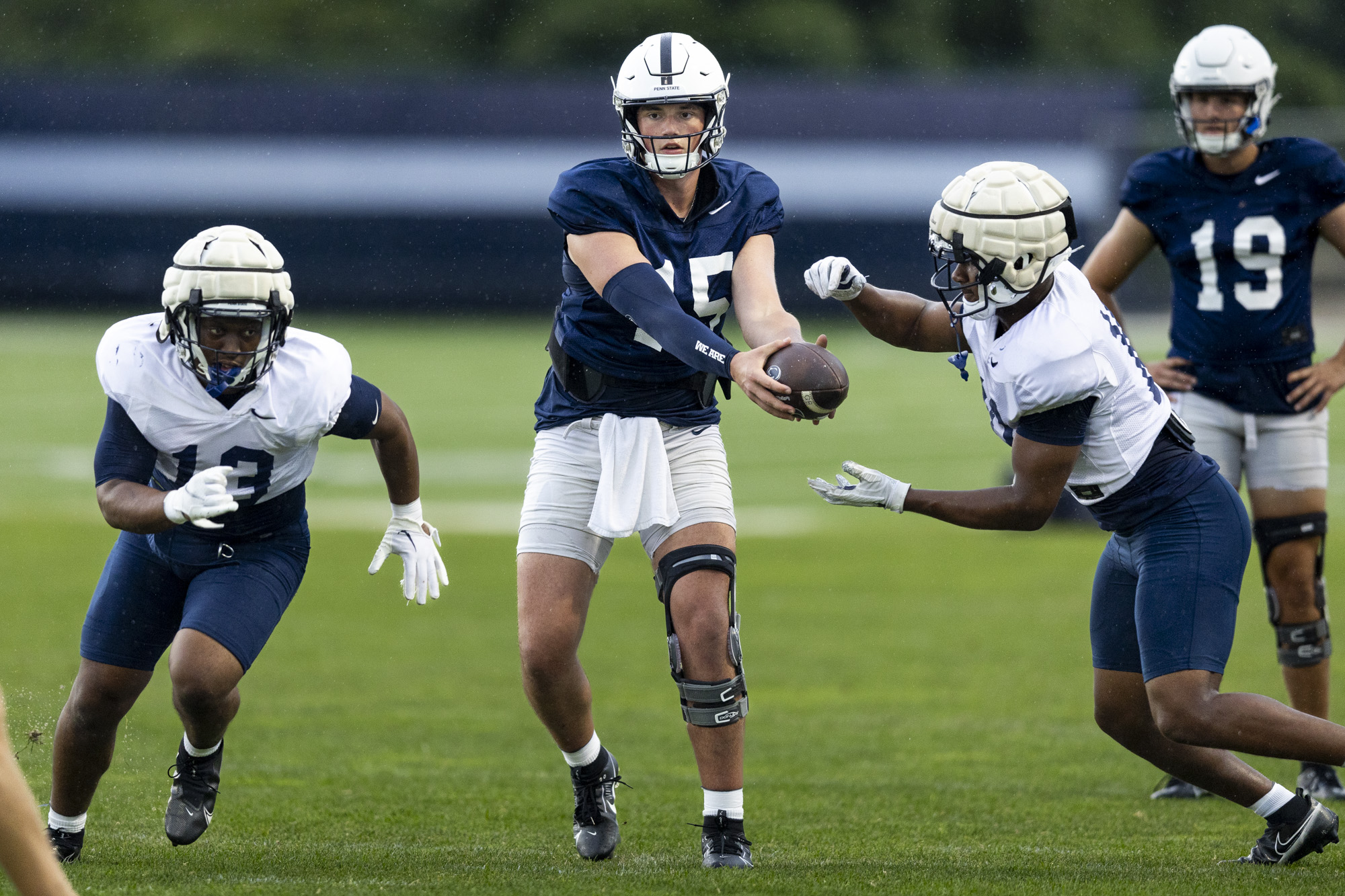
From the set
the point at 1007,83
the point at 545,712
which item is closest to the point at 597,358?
the point at 545,712

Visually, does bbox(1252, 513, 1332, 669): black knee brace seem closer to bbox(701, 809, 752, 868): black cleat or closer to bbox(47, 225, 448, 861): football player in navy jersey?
bbox(701, 809, 752, 868): black cleat

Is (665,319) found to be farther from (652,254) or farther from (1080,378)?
(1080,378)

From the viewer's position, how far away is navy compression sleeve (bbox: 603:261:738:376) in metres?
4.09

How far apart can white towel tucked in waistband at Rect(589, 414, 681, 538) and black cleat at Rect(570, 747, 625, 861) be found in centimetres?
66

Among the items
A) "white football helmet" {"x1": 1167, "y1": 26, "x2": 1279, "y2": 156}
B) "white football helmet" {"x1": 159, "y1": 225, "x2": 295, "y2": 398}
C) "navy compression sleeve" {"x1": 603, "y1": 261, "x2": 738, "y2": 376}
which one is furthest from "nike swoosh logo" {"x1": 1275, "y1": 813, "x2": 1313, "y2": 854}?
"white football helmet" {"x1": 159, "y1": 225, "x2": 295, "y2": 398}

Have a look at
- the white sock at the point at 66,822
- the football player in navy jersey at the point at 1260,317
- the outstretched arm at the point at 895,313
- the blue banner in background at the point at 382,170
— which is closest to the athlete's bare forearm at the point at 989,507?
the outstretched arm at the point at 895,313

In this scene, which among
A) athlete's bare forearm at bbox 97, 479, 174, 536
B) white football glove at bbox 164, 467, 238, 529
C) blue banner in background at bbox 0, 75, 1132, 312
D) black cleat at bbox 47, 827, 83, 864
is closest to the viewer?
white football glove at bbox 164, 467, 238, 529

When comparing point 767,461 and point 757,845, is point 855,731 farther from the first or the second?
point 767,461

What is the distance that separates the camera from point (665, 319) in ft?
13.6

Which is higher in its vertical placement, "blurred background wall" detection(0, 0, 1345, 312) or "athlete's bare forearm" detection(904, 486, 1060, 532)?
"athlete's bare forearm" detection(904, 486, 1060, 532)

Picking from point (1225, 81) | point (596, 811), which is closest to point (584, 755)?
point (596, 811)

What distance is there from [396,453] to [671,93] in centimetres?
119

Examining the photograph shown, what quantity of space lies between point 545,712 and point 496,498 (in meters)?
8.54

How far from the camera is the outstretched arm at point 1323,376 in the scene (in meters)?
5.43
